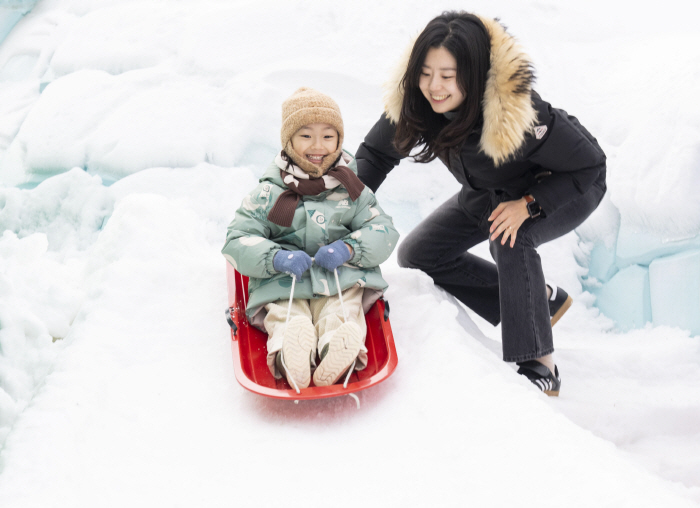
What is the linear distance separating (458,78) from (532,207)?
16.1 inches

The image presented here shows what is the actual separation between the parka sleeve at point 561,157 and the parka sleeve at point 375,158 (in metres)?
0.49

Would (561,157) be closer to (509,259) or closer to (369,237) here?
(509,259)

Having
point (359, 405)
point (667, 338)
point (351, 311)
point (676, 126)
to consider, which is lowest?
point (667, 338)

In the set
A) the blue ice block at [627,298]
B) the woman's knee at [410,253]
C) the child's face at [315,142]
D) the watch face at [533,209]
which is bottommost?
the blue ice block at [627,298]

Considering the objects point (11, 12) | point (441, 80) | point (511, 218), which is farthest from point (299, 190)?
point (11, 12)

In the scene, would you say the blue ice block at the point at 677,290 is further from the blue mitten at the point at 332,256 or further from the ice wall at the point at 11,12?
the ice wall at the point at 11,12

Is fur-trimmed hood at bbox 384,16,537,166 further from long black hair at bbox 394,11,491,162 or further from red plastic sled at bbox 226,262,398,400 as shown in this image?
red plastic sled at bbox 226,262,398,400

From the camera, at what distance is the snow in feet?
3.86

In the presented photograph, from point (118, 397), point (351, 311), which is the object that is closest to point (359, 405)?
point (351, 311)

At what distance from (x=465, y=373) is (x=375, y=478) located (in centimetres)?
36

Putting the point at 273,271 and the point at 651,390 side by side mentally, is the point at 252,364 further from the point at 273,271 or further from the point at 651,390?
the point at 651,390

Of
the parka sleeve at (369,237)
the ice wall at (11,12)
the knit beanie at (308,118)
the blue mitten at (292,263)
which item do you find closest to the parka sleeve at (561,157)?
the parka sleeve at (369,237)

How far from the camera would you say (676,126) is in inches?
93.1

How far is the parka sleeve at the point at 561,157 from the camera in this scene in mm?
1499
